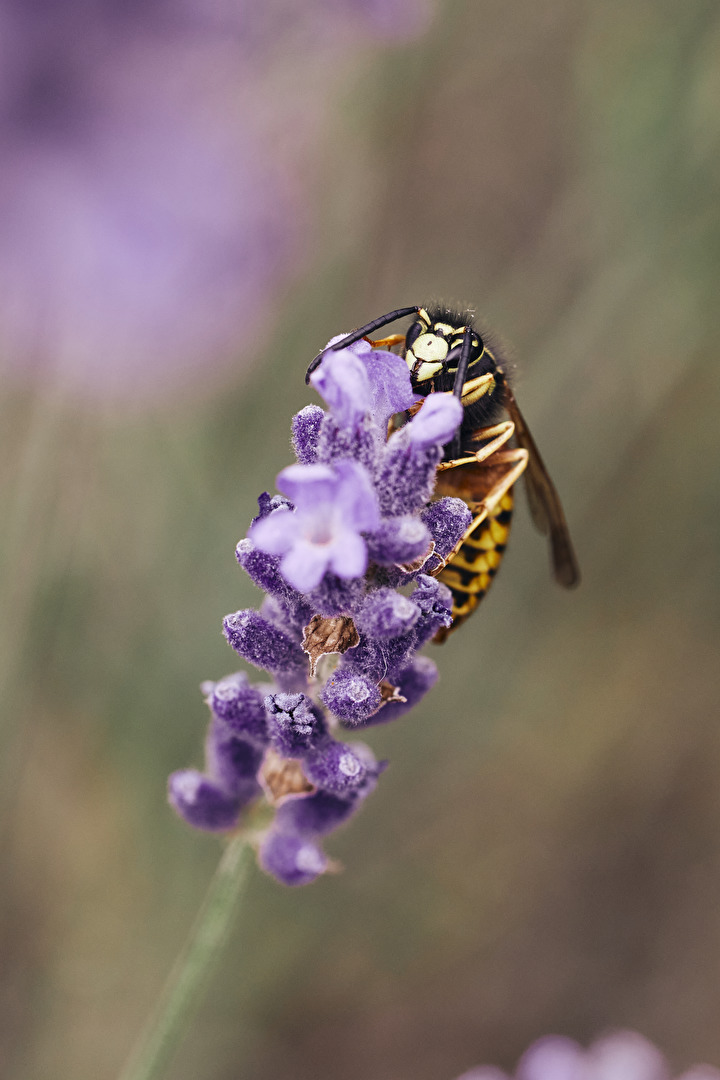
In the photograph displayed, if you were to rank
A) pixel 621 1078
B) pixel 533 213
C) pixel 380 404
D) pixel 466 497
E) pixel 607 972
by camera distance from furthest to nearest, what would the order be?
pixel 533 213, pixel 607 972, pixel 621 1078, pixel 466 497, pixel 380 404

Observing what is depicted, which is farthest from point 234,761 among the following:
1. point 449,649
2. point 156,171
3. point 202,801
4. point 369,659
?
point 449,649

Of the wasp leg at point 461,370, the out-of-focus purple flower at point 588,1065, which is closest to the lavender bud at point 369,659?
the wasp leg at point 461,370

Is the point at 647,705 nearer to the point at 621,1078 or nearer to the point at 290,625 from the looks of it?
the point at 621,1078

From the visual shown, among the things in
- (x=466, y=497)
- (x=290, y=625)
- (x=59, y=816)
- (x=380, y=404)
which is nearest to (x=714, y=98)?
(x=466, y=497)

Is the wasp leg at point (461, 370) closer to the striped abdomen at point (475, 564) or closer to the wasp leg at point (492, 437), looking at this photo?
the wasp leg at point (492, 437)

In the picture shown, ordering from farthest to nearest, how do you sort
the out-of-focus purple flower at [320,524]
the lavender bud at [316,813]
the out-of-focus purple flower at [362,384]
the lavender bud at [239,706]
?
the lavender bud at [316,813] → the lavender bud at [239,706] → the out-of-focus purple flower at [362,384] → the out-of-focus purple flower at [320,524]

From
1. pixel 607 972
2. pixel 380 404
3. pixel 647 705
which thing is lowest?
pixel 607 972

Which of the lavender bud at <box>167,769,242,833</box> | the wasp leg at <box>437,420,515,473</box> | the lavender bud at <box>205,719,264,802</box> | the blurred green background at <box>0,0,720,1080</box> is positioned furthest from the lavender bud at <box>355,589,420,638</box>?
the blurred green background at <box>0,0,720,1080</box>

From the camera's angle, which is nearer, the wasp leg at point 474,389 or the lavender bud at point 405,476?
the lavender bud at point 405,476
